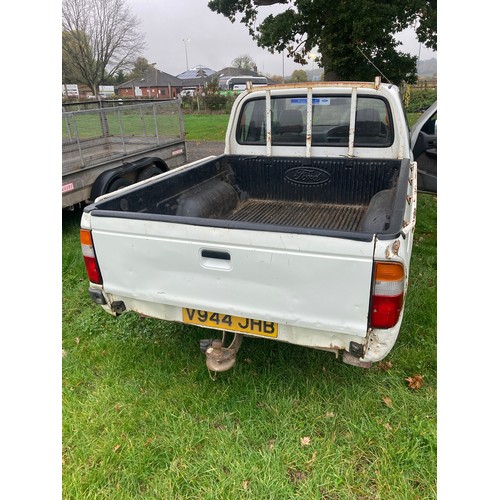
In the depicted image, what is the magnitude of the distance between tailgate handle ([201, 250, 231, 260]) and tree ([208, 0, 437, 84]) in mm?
12345

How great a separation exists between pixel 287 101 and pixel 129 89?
4979cm

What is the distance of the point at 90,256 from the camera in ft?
8.87

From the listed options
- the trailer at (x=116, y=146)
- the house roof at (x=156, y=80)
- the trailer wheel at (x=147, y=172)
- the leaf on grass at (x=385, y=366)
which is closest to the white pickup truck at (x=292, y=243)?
the leaf on grass at (x=385, y=366)

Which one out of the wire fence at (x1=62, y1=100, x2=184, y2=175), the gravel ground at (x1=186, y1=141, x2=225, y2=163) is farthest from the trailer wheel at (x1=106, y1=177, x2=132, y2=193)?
the gravel ground at (x1=186, y1=141, x2=225, y2=163)

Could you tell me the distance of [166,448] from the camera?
2.54m

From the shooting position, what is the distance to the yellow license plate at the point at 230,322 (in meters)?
2.43

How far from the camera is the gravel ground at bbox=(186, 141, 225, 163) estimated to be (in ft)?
38.1

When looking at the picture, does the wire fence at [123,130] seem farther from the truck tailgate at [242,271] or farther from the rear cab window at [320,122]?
the truck tailgate at [242,271]

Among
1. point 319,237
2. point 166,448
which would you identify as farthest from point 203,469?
point 319,237

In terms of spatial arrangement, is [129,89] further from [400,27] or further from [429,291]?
[429,291]

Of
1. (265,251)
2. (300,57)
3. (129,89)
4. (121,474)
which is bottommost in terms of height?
(121,474)

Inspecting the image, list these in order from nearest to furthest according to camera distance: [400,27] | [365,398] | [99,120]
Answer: [365,398] → [99,120] → [400,27]

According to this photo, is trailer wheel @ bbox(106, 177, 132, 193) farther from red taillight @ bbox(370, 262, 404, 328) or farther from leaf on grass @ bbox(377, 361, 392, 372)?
red taillight @ bbox(370, 262, 404, 328)

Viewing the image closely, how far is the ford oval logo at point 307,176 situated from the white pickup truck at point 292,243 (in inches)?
0.4
